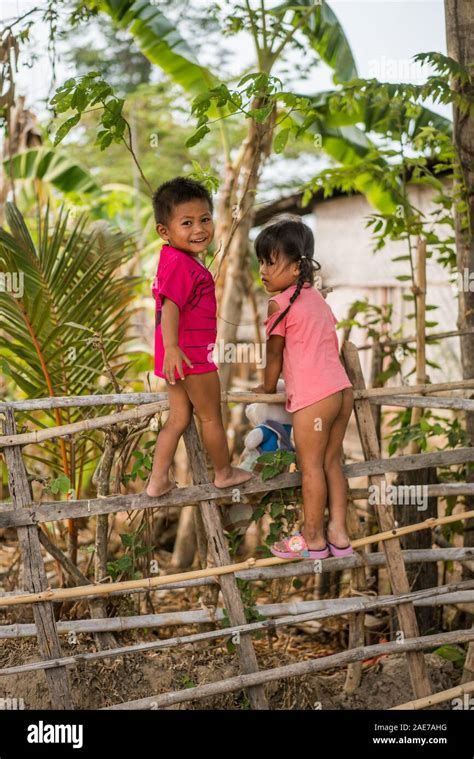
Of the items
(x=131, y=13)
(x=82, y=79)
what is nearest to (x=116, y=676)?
(x=82, y=79)

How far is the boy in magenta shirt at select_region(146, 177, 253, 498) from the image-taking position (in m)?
2.98

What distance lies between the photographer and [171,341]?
2895 mm

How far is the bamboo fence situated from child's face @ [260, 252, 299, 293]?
395mm

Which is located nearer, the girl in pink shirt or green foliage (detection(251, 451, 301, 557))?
the girl in pink shirt

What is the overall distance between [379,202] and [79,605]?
4.47 metres

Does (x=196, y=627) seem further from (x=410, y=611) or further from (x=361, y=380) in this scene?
(x=361, y=380)

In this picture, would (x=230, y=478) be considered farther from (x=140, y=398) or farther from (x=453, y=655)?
(x=453, y=655)

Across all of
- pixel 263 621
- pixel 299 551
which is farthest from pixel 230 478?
pixel 263 621

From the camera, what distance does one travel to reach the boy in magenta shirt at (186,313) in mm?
Answer: 2980

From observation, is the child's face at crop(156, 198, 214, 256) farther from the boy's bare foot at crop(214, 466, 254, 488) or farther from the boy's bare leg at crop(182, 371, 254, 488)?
the boy's bare foot at crop(214, 466, 254, 488)

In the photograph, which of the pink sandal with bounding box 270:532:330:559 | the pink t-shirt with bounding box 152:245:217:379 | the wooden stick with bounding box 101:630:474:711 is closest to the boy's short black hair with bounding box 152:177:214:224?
the pink t-shirt with bounding box 152:245:217:379

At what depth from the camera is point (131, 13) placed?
18.7ft
